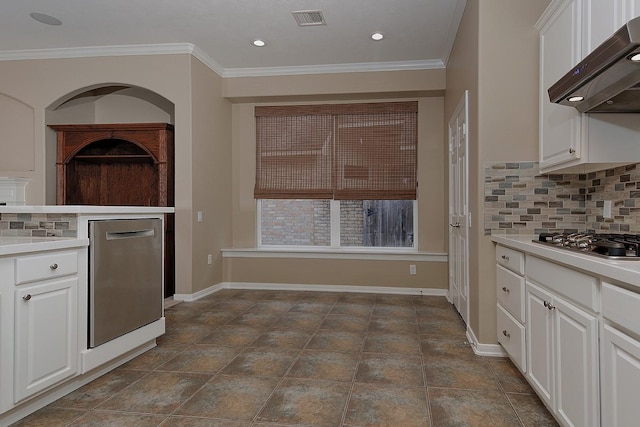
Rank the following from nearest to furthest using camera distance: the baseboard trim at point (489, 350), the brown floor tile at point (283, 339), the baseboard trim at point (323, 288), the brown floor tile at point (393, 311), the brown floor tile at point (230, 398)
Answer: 1. the brown floor tile at point (230, 398)
2. the baseboard trim at point (489, 350)
3. the brown floor tile at point (283, 339)
4. the brown floor tile at point (393, 311)
5. the baseboard trim at point (323, 288)

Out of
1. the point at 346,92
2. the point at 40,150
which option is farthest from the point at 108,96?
the point at 346,92

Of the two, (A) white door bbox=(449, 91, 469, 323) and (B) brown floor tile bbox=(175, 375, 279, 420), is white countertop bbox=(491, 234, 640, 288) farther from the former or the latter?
(B) brown floor tile bbox=(175, 375, 279, 420)

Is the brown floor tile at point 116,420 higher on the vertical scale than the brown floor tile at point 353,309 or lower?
lower

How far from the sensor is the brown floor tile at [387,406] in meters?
2.00

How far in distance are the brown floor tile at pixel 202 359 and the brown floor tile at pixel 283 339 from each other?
0.78 feet

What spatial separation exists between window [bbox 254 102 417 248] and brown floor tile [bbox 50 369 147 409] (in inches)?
124

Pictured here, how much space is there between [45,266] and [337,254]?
3548 mm

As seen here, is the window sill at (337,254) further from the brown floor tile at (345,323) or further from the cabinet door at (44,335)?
the cabinet door at (44,335)

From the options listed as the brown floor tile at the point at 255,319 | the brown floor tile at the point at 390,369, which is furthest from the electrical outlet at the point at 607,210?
the brown floor tile at the point at 255,319

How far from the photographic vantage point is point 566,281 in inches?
68.2

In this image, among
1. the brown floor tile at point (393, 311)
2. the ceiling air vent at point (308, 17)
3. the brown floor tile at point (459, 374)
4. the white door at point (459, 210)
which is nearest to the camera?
the brown floor tile at point (459, 374)

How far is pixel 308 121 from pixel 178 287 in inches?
102

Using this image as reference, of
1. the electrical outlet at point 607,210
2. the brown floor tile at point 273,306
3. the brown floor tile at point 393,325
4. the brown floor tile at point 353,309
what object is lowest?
the brown floor tile at point 393,325

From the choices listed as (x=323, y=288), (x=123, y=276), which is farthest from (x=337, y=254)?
(x=123, y=276)
